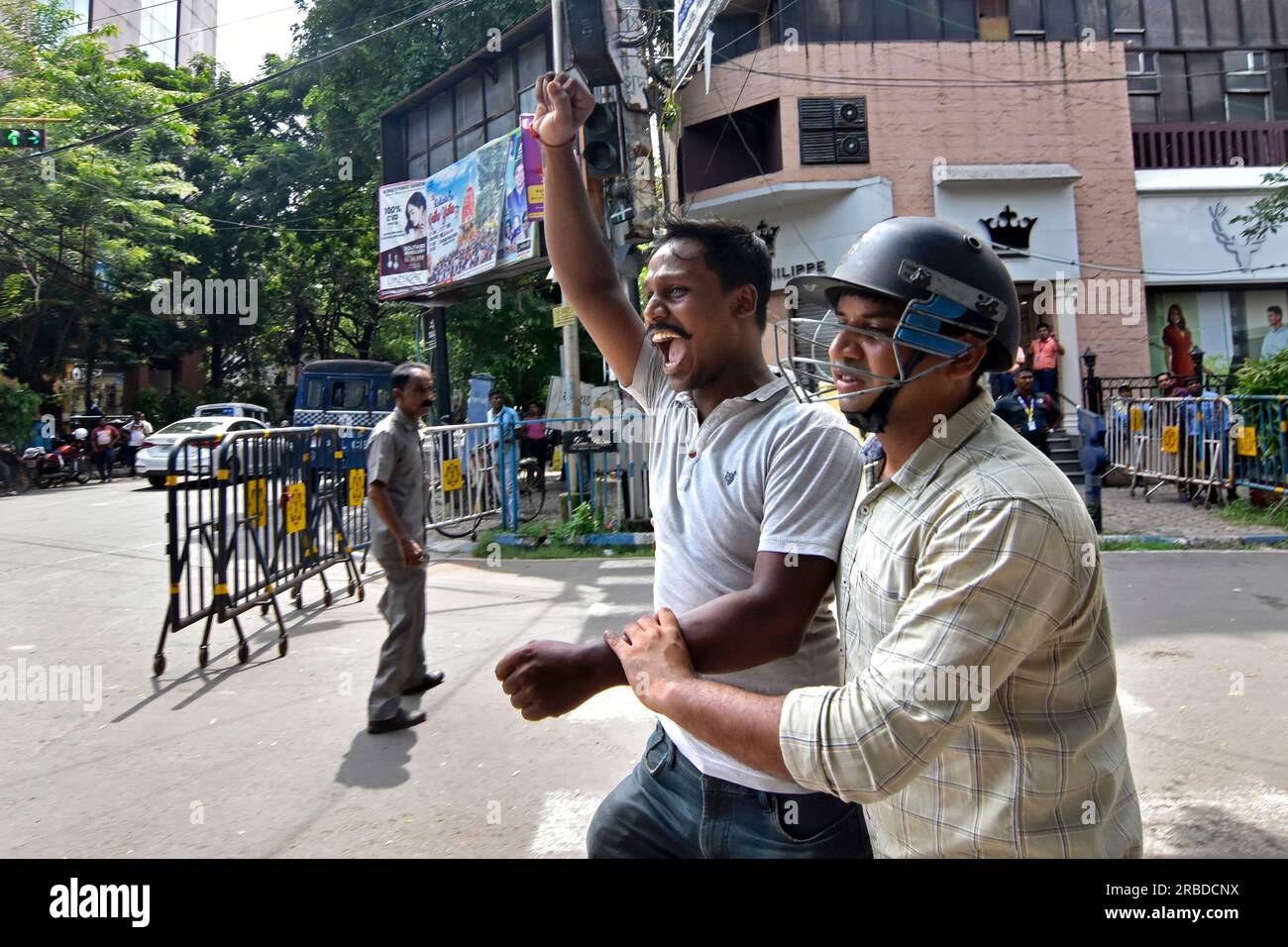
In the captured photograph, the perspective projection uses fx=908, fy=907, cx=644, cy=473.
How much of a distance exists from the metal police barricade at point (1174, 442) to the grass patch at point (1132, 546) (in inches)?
86.8

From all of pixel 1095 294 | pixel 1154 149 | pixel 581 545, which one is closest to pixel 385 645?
pixel 581 545

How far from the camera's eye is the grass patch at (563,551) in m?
9.88

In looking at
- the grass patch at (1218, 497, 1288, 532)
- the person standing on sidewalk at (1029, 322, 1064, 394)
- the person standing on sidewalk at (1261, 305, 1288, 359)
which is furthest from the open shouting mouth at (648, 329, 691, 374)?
the person standing on sidewalk at (1261, 305, 1288, 359)

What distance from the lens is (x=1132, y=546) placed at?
924 cm

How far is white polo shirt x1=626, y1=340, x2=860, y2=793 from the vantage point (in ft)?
5.30

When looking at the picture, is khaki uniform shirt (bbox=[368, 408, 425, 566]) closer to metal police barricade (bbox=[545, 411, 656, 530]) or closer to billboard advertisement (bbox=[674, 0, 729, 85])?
metal police barricade (bbox=[545, 411, 656, 530])

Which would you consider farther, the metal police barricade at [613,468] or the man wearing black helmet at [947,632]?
the metal police barricade at [613,468]

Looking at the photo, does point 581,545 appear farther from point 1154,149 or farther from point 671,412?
point 1154,149

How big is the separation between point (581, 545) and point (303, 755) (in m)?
6.04

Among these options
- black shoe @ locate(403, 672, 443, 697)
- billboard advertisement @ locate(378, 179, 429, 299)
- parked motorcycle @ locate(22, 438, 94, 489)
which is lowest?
black shoe @ locate(403, 672, 443, 697)

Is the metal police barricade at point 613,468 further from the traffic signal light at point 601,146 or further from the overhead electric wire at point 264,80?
the overhead electric wire at point 264,80

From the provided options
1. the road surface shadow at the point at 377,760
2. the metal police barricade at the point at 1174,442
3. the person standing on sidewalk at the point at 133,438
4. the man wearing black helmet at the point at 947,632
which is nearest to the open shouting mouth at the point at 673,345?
the man wearing black helmet at the point at 947,632

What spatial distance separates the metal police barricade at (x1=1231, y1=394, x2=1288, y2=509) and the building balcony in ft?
29.8

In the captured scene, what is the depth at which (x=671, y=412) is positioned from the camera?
2.04 meters
